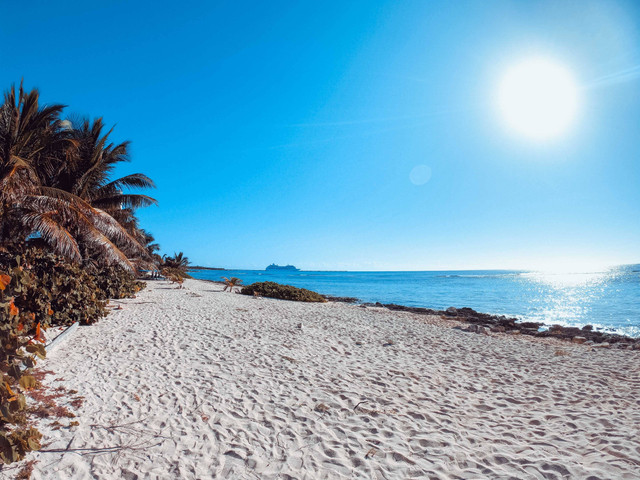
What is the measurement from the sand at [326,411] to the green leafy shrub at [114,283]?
16.2 ft

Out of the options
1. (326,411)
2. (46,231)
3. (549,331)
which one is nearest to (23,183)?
(46,231)

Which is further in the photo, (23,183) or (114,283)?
(114,283)

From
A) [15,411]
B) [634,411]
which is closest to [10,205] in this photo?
[15,411]

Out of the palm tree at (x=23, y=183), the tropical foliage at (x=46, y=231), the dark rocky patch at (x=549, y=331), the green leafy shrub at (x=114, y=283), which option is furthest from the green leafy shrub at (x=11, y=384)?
the dark rocky patch at (x=549, y=331)

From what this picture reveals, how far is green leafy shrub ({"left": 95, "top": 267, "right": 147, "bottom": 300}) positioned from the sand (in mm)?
4925

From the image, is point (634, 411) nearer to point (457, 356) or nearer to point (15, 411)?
point (457, 356)

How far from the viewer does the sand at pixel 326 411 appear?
324cm

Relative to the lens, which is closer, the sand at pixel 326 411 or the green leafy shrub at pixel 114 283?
the sand at pixel 326 411

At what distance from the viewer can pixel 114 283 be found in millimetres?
13047

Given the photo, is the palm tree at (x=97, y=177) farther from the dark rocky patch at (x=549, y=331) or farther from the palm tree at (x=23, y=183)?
the dark rocky patch at (x=549, y=331)

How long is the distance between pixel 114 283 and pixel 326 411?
12.3 meters

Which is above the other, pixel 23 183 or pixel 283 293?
Answer: pixel 23 183

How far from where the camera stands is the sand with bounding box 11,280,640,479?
10.6 feet

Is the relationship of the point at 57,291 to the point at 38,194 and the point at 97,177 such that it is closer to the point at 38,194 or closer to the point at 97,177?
the point at 38,194
